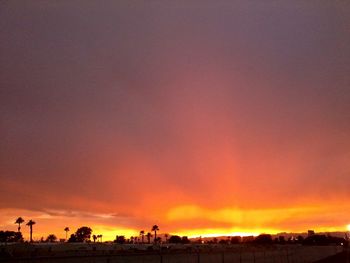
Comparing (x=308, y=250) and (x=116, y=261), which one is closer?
(x=116, y=261)

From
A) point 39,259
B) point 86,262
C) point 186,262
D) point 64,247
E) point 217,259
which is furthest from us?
point 64,247

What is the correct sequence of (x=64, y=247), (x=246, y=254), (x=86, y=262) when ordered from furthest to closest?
(x=64, y=247) → (x=246, y=254) → (x=86, y=262)

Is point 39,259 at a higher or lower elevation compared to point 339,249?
higher

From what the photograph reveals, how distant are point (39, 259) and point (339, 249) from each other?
13012 cm

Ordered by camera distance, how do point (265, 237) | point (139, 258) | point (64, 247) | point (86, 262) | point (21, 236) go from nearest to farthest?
1. point (86, 262)
2. point (139, 258)
3. point (64, 247)
4. point (21, 236)
5. point (265, 237)

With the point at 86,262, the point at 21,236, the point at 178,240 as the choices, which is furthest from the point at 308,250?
the point at 21,236

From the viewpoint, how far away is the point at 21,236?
171 meters


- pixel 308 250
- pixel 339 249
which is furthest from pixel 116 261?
pixel 339 249

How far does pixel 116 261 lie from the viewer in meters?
40.9

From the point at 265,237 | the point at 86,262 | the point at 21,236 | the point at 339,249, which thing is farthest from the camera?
the point at 265,237

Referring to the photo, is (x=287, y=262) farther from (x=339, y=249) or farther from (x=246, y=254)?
(x=339, y=249)

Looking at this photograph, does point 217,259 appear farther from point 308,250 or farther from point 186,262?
point 308,250

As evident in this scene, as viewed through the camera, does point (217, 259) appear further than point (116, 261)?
Yes

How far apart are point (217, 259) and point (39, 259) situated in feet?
93.4
